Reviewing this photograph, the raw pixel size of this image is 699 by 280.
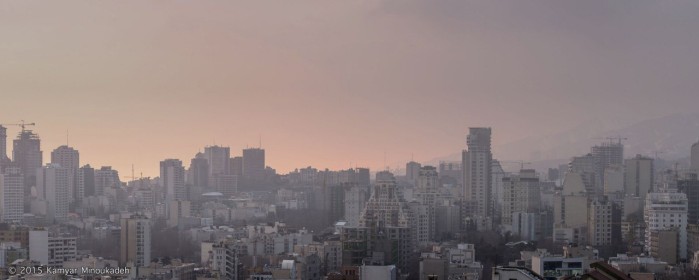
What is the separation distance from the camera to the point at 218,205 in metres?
30.1

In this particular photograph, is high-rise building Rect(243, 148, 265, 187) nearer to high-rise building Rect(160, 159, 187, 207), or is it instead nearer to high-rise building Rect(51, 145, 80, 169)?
high-rise building Rect(160, 159, 187, 207)

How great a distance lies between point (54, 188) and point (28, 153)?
250 cm

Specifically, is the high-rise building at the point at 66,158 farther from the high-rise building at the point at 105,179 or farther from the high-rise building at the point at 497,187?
the high-rise building at the point at 497,187

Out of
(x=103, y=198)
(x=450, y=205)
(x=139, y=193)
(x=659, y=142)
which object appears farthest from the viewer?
(x=139, y=193)

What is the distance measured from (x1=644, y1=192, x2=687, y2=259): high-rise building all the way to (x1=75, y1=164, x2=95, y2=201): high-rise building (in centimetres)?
1591

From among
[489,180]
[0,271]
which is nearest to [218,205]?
[489,180]

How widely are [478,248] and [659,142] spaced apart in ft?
41.8

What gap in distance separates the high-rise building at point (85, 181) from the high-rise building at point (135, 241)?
12.4 meters

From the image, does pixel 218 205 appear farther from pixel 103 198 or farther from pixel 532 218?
pixel 532 218

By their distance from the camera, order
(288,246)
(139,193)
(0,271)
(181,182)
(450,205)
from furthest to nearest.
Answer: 1. (181,182)
2. (139,193)
3. (450,205)
4. (288,246)
5. (0,271)

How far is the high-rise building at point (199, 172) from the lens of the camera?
35.0 meters

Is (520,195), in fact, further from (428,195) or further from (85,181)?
(85,181)

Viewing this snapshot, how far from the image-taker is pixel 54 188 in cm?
2791

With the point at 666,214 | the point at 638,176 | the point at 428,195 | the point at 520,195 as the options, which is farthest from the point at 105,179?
the point at 666,214
